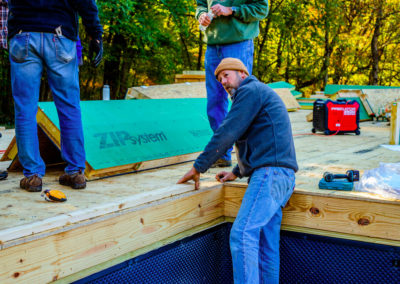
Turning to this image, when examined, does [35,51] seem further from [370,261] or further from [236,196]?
[370,261]

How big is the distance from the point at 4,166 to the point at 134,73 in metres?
14.9

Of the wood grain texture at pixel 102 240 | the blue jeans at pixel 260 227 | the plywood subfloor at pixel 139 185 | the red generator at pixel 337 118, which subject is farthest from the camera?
the red generator at pixel 337 118

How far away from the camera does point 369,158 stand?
401cm

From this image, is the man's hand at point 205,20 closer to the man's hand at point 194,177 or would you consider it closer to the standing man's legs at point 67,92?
the standing man's legs at point 67,92

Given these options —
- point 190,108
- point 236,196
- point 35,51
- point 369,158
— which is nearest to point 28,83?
point 35,51

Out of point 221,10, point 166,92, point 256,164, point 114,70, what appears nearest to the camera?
point 256,164

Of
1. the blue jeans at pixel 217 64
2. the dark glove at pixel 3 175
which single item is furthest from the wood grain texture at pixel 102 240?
the dark glove at pixel 3 175

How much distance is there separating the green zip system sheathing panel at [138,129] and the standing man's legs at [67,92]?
10.3 inches

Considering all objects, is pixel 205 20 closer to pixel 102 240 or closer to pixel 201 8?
pixel 201 8

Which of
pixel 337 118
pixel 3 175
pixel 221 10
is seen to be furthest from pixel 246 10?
pixel 337 118

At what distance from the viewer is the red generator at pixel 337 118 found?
6309 mm

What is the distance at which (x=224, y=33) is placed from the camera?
10.8ft

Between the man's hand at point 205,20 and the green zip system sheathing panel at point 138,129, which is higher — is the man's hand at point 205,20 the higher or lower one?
the higher one

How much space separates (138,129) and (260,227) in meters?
1.64
